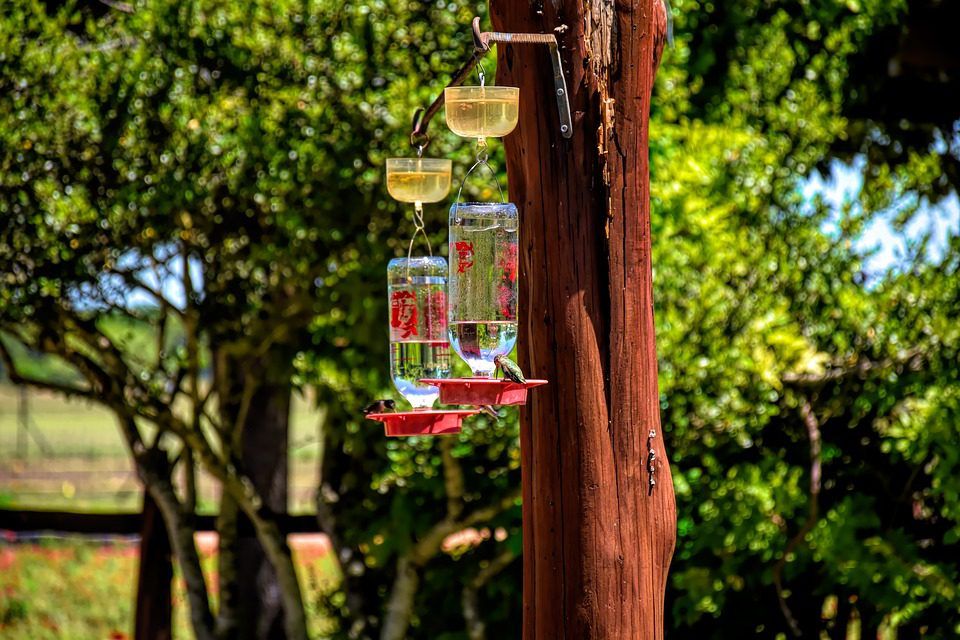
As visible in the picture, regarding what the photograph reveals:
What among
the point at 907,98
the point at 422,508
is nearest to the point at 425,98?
the point at 422,508

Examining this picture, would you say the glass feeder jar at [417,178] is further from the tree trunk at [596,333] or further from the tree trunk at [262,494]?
the tree trunk at [262,494]

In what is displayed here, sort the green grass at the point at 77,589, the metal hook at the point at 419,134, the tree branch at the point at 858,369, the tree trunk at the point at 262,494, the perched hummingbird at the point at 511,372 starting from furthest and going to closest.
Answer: the green grass at the point at 77,589
the tree trunk at the point at 262,494
the tree branch at the point at 858,369
the metal hook at the point at 419,134
the perched hummingbird at the point at 511,372

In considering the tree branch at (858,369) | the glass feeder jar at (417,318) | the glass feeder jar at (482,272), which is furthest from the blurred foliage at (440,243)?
the glass feeder jar at (482,272)

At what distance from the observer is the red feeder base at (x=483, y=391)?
108 inches

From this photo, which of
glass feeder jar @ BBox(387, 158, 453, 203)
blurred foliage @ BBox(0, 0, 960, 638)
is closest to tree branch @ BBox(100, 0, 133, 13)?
blurred foliage @ BBox(0, 0, 960, 638)

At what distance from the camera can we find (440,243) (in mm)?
5449

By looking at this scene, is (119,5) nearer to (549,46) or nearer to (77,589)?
(549,46)

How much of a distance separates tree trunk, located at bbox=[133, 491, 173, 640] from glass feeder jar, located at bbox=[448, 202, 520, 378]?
14.5 feet

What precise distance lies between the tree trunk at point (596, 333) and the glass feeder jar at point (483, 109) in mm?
169

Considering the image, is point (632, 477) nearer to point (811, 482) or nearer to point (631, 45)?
point (631, 45)

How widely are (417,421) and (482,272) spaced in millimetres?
491

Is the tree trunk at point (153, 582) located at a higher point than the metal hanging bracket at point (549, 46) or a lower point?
lower

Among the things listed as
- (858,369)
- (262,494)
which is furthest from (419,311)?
(262,494)

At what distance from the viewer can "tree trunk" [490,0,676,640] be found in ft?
9.62
